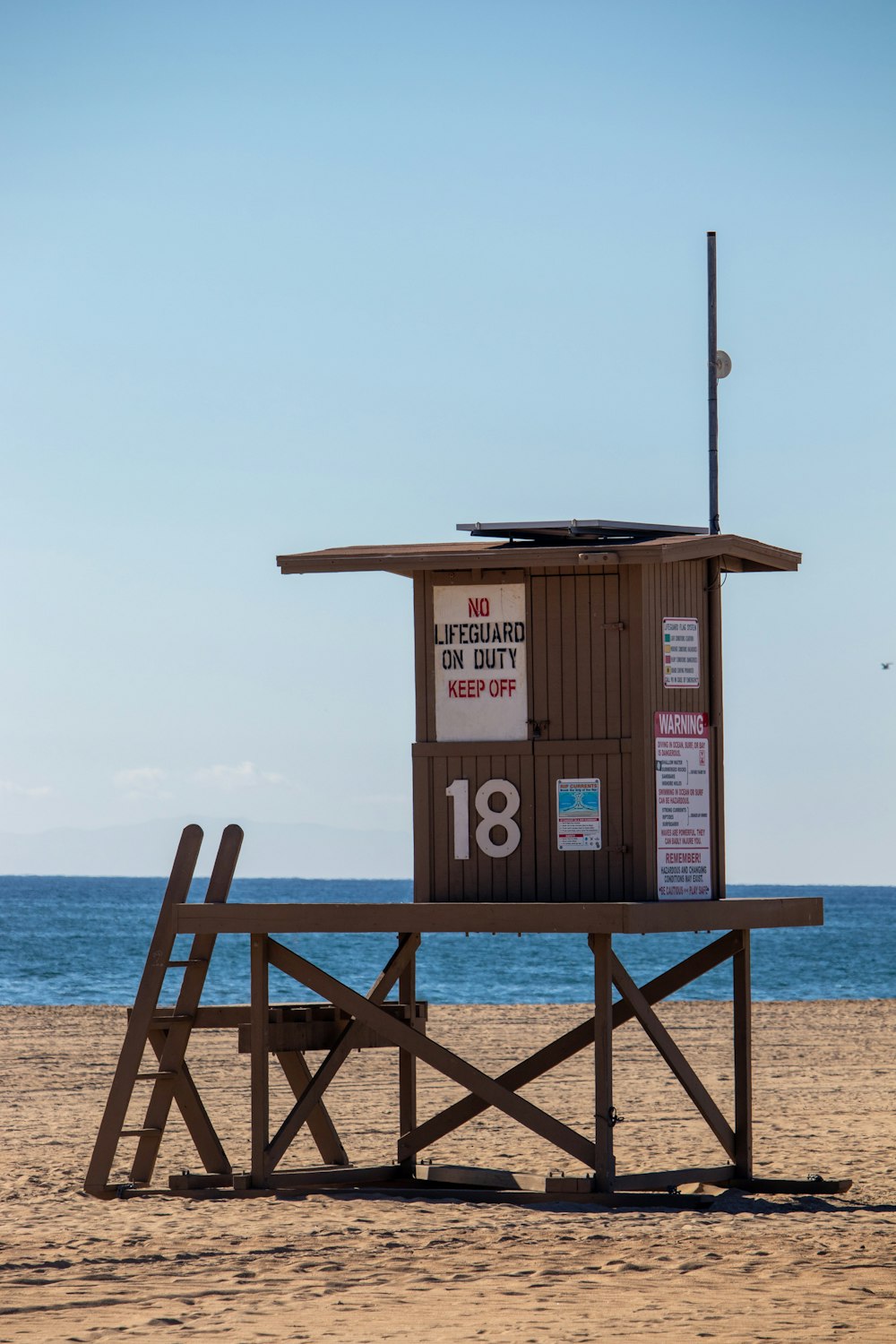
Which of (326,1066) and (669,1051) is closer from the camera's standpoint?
(669,1051)

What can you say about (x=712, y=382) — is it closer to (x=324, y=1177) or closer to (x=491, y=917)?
(x=491, y=917)

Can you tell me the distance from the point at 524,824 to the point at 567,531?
74.9 inches

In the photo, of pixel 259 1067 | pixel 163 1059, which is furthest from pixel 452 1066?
pixel 163 1059

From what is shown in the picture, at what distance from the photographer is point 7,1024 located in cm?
2681

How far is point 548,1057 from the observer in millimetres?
11664

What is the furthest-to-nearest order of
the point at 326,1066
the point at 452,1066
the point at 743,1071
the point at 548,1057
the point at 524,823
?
the point at 743,1071 → the point at 548,1057 → the point at 326,1066 → the point at 524,823 → the point at 452,1066


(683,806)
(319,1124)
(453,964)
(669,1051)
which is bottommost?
(453,964)

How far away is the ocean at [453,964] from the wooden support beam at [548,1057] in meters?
32.2

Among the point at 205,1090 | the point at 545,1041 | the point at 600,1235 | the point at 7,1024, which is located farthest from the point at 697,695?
the point at 7,1024

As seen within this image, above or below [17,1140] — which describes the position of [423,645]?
above

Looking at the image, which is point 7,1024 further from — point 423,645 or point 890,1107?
point 423,645

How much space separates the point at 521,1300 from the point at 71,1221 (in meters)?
3.40

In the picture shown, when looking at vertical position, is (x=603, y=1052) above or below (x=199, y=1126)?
above

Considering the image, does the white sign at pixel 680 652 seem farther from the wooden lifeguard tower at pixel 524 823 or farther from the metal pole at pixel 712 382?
the metal pole at pixel 712 382
